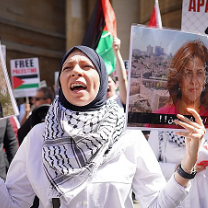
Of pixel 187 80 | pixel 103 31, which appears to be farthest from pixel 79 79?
pixel 103 31

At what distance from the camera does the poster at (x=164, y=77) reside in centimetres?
150

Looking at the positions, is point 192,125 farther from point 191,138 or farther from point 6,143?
point 6,143

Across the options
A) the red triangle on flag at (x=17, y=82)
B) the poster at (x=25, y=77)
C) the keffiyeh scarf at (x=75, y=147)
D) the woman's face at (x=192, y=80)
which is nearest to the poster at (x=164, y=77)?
the woman's face at (x=192, y=80)

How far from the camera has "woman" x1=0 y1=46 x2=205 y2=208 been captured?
4.99 ft

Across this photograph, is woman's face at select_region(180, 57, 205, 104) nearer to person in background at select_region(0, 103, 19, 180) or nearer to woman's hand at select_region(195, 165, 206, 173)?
woman's hand at select_region(195, 165, 206, 173)

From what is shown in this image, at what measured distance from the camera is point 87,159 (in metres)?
1.57

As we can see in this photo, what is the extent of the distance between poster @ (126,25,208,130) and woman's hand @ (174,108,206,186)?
0.18ft

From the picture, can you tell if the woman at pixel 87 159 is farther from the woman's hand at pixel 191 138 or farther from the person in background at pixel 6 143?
the person in background at pixel 6 143

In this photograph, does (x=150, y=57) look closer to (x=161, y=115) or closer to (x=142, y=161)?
(x=161, y=115)

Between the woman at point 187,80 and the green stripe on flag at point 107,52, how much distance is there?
2725mm

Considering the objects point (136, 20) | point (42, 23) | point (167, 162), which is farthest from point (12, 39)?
point (167, 162)

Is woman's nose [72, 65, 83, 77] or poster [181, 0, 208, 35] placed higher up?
poster [181, 0, 208, 35]

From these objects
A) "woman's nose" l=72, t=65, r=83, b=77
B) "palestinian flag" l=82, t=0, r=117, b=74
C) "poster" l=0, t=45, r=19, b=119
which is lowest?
"poster" l=0, t=45, r=19, b=119

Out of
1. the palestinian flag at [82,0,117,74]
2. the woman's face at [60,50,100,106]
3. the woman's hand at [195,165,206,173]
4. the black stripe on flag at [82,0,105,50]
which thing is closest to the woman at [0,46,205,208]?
the woman's face at [60,50,100,106]
